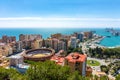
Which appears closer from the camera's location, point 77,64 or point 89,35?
point 77,64

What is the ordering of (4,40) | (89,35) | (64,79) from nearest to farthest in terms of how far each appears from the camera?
1. (64,79)
2. (4,40)
3. (89,35)

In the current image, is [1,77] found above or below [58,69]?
below

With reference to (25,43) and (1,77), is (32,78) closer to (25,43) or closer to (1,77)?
(1,77)

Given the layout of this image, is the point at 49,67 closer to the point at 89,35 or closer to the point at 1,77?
the point at 1,77

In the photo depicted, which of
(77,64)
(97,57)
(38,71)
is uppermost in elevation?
(38,71)

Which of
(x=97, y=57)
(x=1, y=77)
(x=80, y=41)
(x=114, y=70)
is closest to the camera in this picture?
(x=1, y=77)

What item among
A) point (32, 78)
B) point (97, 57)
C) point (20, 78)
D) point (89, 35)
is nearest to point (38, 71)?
point (32, 78)

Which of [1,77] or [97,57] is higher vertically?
[1,77]

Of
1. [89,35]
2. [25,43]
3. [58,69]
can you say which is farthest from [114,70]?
[89,35]

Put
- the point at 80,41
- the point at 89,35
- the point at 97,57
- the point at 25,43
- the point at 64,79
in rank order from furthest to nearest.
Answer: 1. the point at 89,35
2. the point at 80,41
3. the point at 25,43
4. the point at 97,57
5. the point at 64,79
